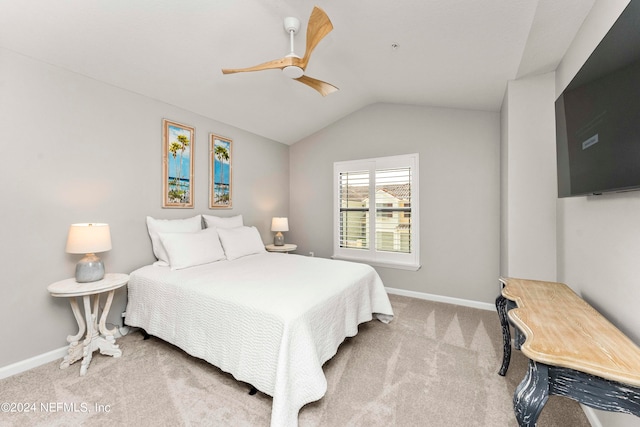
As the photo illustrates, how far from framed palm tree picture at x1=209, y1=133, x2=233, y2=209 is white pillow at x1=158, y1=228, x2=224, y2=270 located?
0.71m

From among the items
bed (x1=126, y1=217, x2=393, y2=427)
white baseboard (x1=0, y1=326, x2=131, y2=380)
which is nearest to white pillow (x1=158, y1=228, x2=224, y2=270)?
bed (x1=126, y1=217, x2=393, y2=427)

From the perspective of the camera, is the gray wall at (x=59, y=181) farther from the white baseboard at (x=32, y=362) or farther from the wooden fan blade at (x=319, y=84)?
the wooden fan blade at (x=319, y=84)

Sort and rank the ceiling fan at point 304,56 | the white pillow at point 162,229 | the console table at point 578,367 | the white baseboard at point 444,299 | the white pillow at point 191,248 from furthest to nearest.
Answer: the white baseboard at point 444,299 → the white pillow at point 162,229 → the white pillow at point 191,248 → the ceiling fan at point 304,56 → the console table at point 578,367

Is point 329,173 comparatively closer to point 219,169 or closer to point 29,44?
point 219,169

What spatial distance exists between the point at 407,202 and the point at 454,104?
1.40 m

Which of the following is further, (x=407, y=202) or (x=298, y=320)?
(x=407, y=202)

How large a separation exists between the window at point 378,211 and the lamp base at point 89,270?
3.09 meters

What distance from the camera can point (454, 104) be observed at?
344 cm

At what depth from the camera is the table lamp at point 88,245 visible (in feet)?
7.16

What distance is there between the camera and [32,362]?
219 centimetres

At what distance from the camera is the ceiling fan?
70.1 inches

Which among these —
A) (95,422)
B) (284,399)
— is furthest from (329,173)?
(95,422)

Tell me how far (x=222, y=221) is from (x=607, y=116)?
3.63 m

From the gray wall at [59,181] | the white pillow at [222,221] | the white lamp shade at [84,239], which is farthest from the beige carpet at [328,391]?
the white pillow at [222,221]
